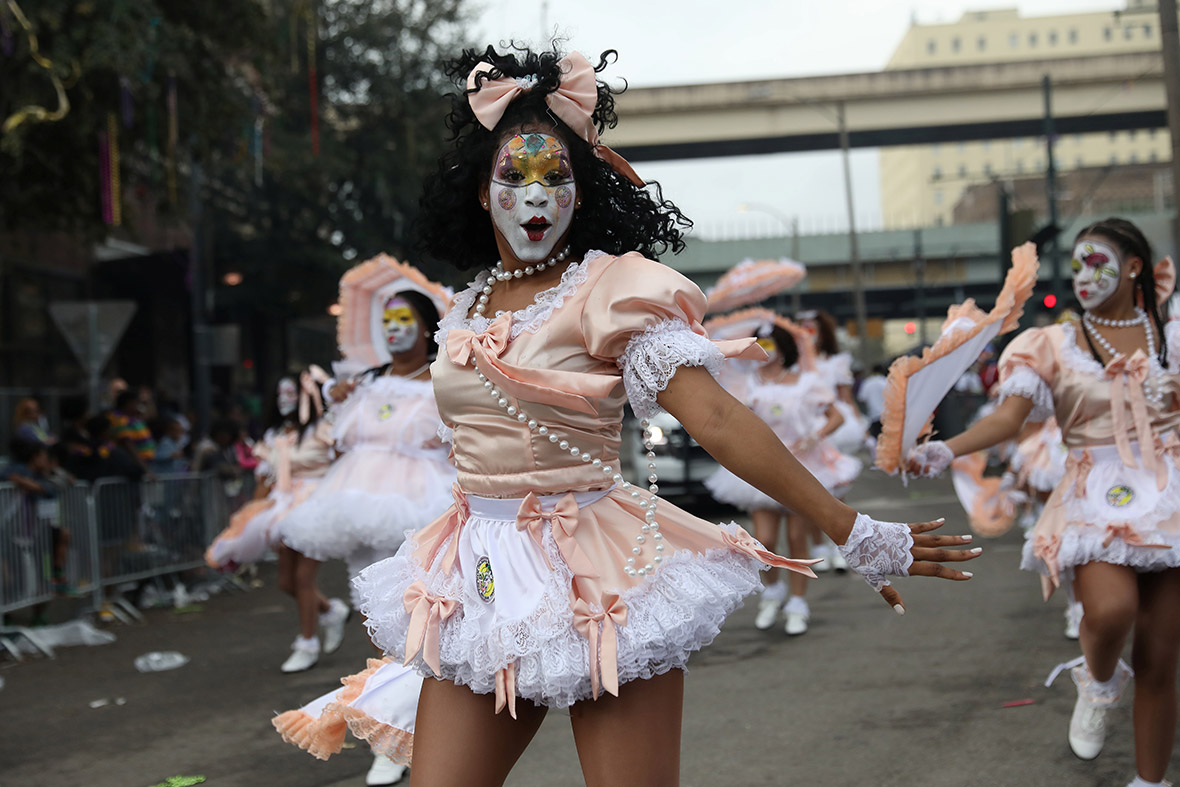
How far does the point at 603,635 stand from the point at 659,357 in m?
0.61

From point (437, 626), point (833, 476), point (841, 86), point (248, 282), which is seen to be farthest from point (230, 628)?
point (841, 86)

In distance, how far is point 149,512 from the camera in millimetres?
10805

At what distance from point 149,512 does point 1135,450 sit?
8.44 m

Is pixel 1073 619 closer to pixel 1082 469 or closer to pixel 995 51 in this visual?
pixel 1082 469

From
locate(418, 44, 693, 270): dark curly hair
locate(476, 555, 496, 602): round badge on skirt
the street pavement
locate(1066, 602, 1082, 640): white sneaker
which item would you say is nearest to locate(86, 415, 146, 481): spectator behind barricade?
the street pavement

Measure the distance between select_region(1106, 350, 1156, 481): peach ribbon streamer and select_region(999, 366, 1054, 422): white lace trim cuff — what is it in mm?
237

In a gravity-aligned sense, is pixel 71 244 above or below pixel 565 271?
above

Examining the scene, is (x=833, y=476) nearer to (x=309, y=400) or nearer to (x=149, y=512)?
(x=309, y=400)

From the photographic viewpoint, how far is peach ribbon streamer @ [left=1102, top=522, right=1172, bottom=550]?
4.46m

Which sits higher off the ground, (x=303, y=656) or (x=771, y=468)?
(x=771, y=468)

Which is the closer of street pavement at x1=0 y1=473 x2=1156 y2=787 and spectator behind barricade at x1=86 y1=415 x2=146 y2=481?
street pavement at x1=0 y1=473 x2=1156 y2=787

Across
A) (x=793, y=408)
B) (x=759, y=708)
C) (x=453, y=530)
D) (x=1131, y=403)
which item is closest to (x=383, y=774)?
(x=759, y=708)

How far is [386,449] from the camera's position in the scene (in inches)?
274

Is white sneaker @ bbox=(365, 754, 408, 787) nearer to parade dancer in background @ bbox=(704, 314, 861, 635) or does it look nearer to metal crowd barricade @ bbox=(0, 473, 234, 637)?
parade dancer in background @ bbox=(704, 314, 861, 635)
